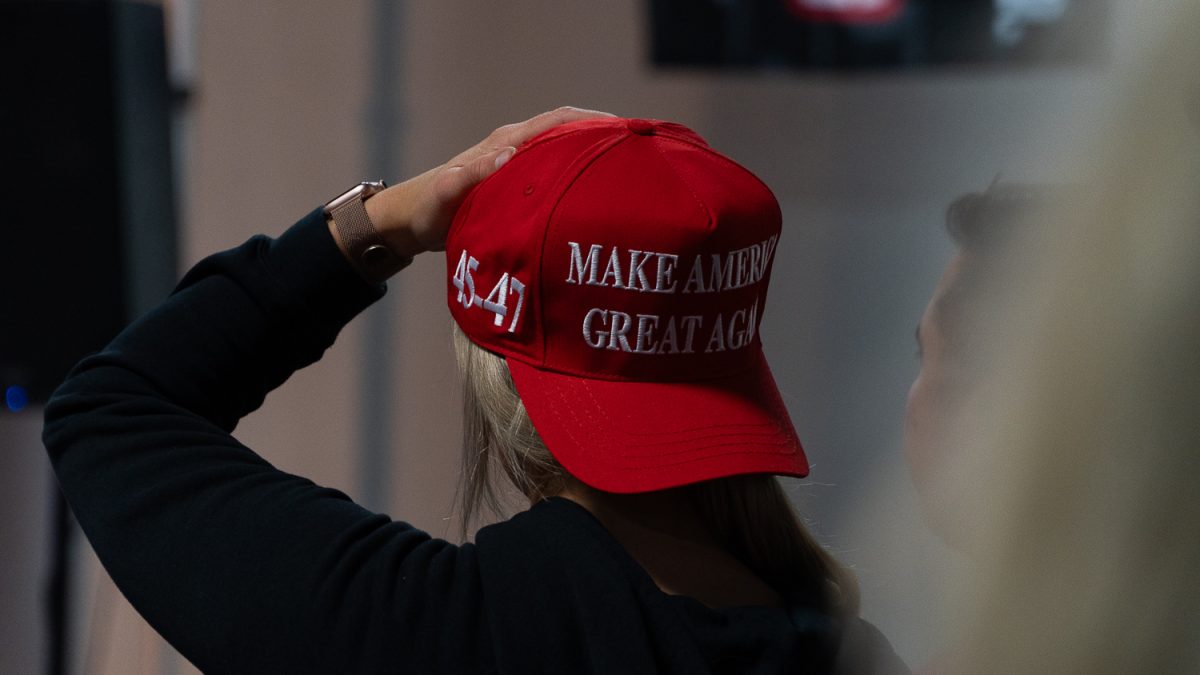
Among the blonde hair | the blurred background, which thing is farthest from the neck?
the blurred background

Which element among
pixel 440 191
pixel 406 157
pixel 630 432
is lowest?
pixel 406 157

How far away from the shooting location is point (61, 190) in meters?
1.75

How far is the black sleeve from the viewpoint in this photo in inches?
22.2

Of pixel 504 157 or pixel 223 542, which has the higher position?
pixel 504 157

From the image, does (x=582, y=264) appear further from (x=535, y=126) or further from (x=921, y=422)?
(x=921, y=422)

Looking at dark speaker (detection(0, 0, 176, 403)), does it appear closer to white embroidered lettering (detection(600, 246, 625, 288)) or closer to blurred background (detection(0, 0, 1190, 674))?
blurred background (detection(0, 0, 1190, 674))

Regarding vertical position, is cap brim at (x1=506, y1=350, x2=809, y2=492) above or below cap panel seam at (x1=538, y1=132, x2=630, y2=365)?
below

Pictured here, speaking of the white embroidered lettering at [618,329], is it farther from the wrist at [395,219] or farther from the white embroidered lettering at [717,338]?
the wrist at [395,219]

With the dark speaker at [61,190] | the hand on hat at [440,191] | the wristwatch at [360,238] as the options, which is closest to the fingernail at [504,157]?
the hand on hat at [440,191]

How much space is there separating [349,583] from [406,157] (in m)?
1.68

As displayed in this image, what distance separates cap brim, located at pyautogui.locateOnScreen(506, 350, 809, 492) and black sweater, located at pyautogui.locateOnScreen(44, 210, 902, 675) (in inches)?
1.4

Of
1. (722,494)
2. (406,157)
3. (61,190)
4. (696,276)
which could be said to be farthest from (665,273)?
(406,157)

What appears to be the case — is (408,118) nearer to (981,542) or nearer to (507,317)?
(507,317)

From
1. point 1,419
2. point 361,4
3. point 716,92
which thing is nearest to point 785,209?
point 716,92
